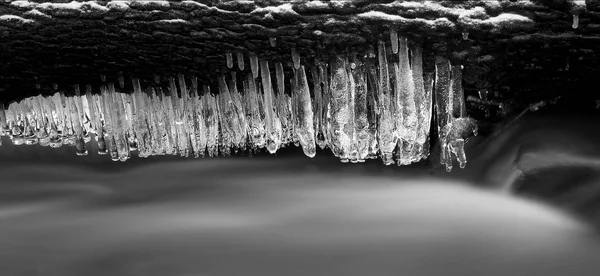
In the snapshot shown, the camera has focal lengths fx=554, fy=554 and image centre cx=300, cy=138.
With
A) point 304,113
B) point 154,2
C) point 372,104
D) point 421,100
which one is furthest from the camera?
point 304,113

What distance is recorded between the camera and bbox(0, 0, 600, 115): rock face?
2.08 m

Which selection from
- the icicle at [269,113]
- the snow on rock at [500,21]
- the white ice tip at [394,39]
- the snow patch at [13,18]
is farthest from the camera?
the icicle at [269,113]

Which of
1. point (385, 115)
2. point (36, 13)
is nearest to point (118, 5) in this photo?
point (36, 13)

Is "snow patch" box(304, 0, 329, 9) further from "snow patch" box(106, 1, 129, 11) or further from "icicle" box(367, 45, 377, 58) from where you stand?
"snow patch" box(106, 1, 129, 11)

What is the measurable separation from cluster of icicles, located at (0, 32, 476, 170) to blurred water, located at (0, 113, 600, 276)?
270mm

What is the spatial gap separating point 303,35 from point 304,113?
476mm

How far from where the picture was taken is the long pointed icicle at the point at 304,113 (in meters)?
2.52

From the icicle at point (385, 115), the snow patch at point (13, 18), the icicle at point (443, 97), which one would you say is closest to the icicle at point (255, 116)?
the icicle at point (385, 115)

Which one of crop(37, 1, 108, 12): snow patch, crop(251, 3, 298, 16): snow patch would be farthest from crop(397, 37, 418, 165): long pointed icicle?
crop(37, 1, 108, 12): snow patch

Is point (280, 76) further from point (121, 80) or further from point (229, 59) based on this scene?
point (121, 80)

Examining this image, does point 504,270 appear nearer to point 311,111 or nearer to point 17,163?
point 311,111

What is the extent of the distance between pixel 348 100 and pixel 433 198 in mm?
725

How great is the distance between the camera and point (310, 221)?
2.68 meters

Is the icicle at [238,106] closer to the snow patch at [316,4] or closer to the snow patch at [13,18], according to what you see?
the snow patch at [316,4]
